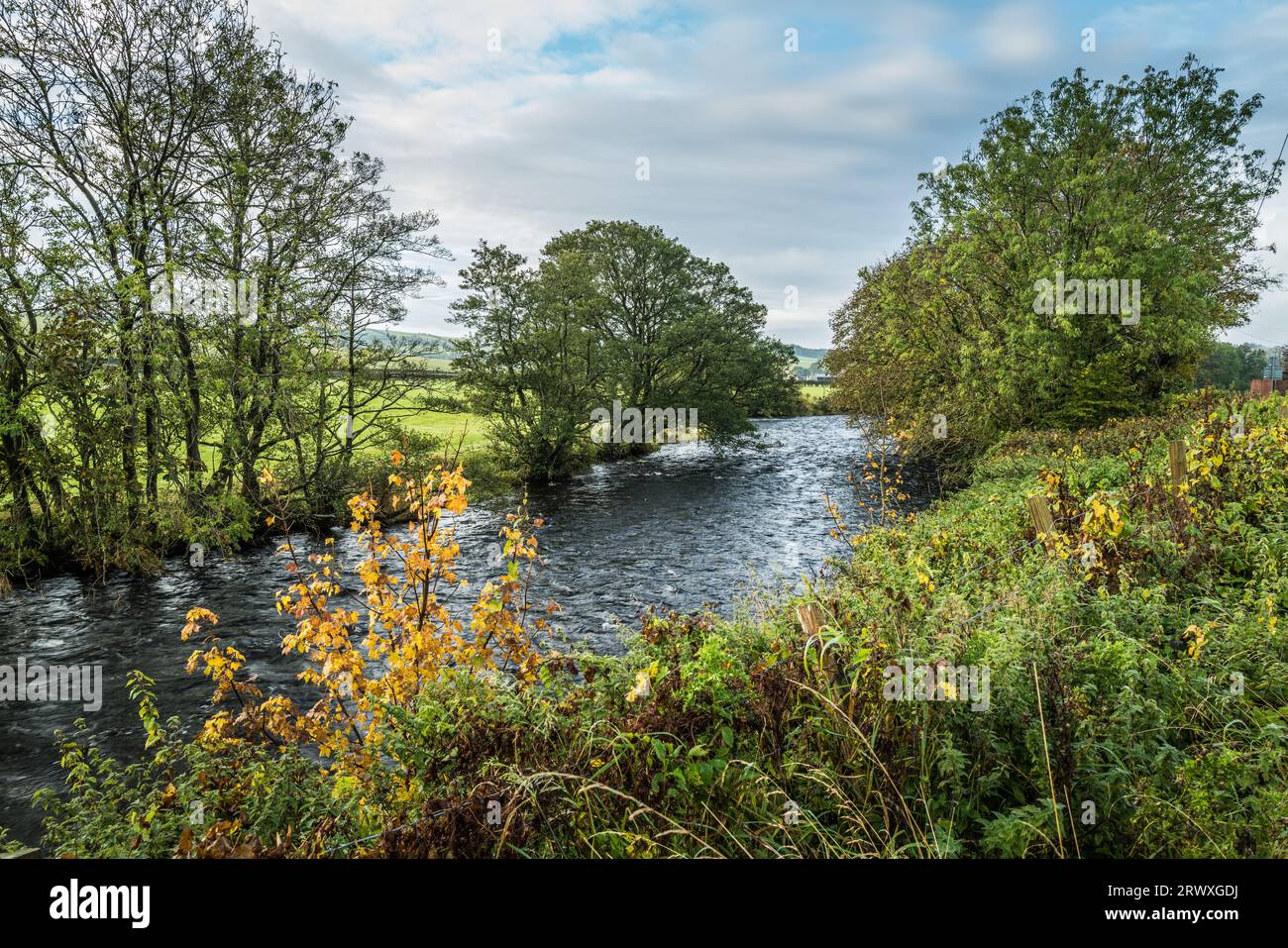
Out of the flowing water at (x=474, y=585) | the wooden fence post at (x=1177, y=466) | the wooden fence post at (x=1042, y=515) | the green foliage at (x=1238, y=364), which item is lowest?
the flowing water at (x=474, y=585)

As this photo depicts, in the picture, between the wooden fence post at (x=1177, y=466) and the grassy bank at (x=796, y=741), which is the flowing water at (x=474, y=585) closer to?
the grassy bank at (x=796, y=741)

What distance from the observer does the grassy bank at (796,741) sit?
3.78m

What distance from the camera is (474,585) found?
14.3 metres

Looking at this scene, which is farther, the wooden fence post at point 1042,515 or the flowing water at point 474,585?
the flowing water at point 474,585

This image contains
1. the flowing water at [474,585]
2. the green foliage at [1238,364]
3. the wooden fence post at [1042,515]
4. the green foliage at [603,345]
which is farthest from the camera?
the green foliage at [1238,364]

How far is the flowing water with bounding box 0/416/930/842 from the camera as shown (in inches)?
342

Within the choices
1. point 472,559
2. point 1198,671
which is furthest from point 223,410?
point 1198,671

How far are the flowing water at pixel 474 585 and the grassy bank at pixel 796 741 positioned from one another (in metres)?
1.66

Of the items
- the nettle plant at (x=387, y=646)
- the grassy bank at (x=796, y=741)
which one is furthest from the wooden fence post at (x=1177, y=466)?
the nettle plant at (x=387, y=646)

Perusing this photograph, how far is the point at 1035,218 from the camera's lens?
22.5 meters

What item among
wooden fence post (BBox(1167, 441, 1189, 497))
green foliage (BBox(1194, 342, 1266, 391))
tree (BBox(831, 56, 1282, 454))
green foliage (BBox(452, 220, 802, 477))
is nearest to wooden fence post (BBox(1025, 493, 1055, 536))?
wooden fence post (BBox(1167, 441, 1189, 497))

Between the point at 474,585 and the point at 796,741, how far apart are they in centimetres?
1082
